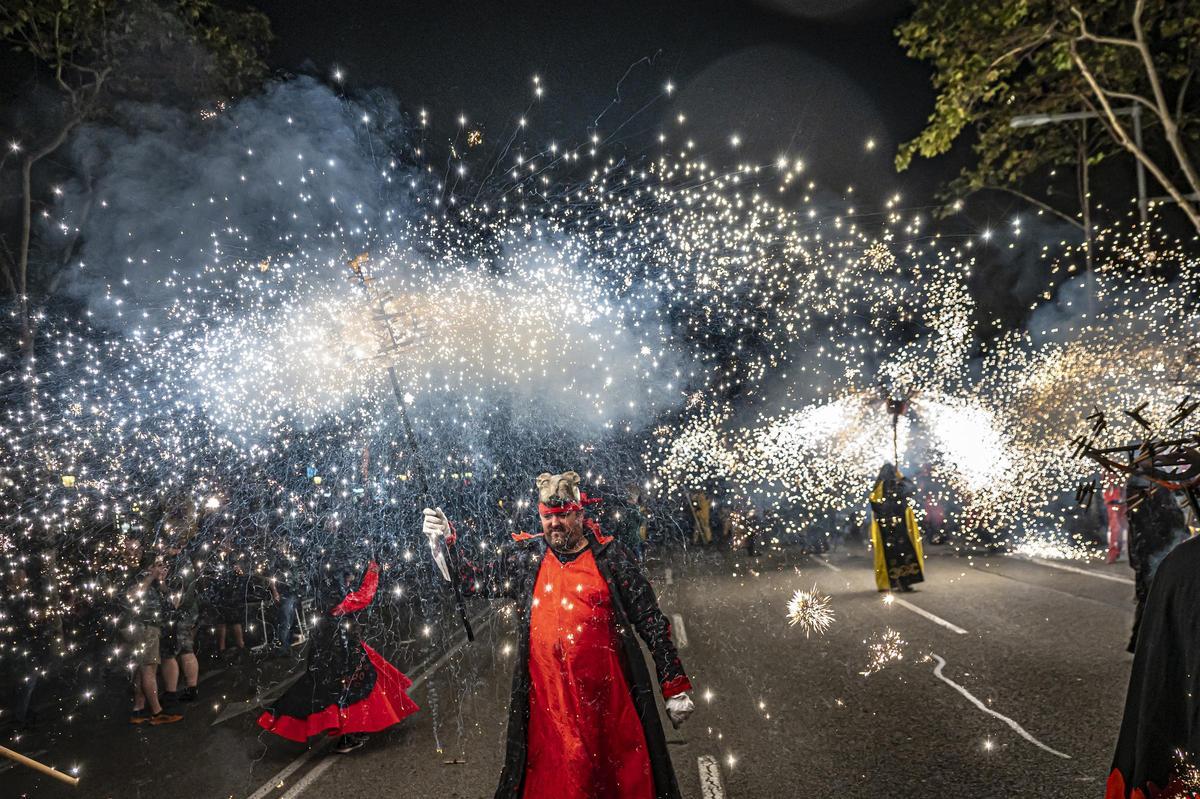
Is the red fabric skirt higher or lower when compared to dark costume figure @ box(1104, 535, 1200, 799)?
lower

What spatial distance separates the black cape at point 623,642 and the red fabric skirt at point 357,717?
2776mm

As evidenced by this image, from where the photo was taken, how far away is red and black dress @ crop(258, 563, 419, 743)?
5777 mm

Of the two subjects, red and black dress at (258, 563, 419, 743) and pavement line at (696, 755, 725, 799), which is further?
red and black dress at (258, 563, 419, 743)

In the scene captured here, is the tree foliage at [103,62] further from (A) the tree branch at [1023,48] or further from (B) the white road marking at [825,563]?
(B) the white road marking at [825,563]

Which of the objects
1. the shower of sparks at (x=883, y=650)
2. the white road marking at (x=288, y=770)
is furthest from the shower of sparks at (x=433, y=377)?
the white road marking at (x=288, y=770)

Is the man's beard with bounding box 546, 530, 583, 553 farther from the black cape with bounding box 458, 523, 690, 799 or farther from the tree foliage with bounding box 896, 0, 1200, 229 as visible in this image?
the tree foliage with bounding box 896, 0, 1200, 229

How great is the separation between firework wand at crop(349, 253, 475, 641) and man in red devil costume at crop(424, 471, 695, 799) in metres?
1.06

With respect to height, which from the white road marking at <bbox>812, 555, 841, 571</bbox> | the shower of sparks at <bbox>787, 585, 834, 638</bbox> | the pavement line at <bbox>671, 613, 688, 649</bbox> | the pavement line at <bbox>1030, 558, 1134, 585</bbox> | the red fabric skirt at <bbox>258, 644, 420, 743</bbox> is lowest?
the white road marking at <bbox>812, 555, 841, 571</bbox>

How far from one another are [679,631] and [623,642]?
17.7 feet

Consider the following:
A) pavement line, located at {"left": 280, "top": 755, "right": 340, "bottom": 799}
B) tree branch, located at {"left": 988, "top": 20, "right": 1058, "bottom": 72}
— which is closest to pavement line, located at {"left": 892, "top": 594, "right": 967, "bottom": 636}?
pavement line, located at {"left": 280, "top": 755, "right": 340, "bottom": 799}

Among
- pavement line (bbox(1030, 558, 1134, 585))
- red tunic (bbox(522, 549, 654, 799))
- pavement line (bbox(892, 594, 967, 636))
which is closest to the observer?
red tunic (bbox(522, 549, 654, 799))

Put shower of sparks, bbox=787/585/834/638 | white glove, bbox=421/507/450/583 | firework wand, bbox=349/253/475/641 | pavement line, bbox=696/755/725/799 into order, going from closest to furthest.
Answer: pavement line, bbox=696/755/725/799
white glove, bbox=421/507/450/583
firework wand, bbox=349/253/475/641
shower of sparks, bbox=787/585/834/638

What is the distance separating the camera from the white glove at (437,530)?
446 centimetres

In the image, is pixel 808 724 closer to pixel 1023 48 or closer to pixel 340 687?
pixel 340 687
